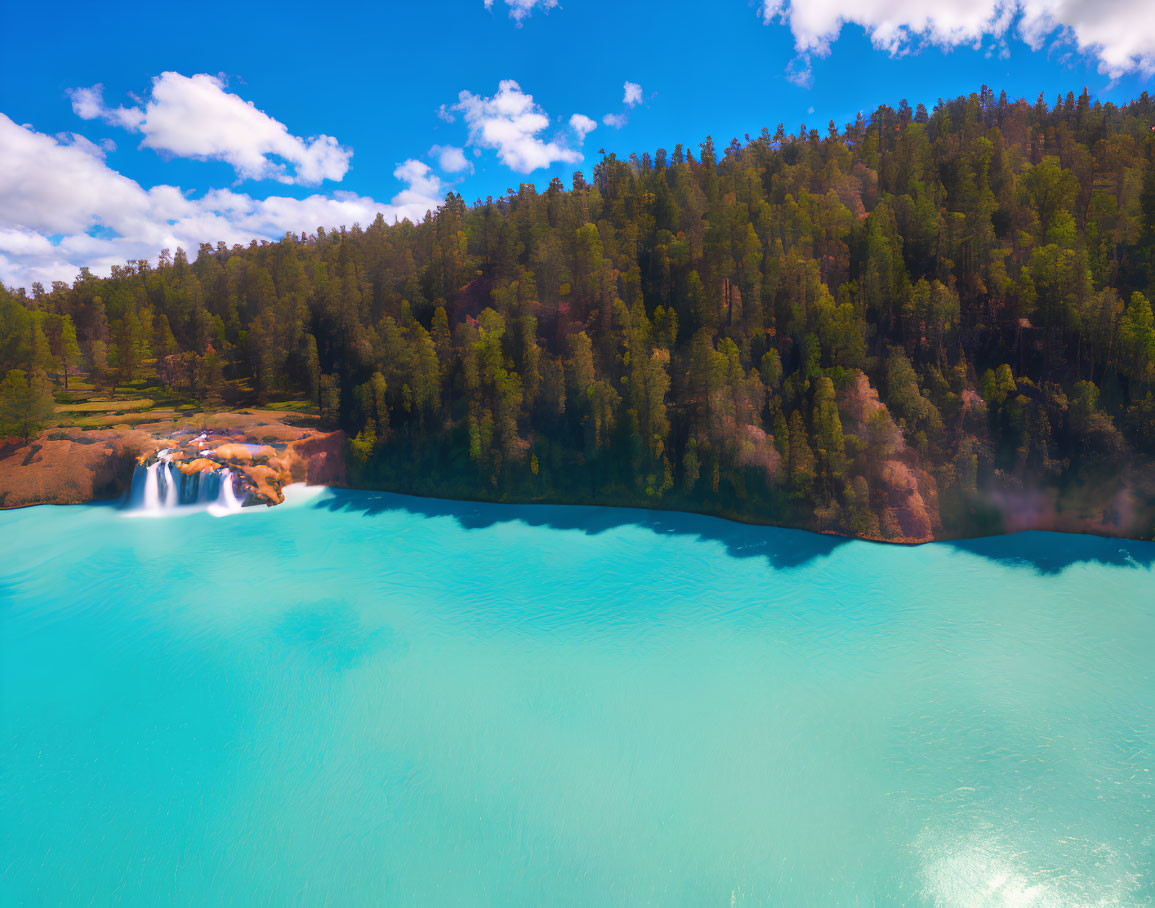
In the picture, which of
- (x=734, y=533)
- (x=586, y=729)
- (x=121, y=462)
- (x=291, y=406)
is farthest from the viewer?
(x=291, y=406)

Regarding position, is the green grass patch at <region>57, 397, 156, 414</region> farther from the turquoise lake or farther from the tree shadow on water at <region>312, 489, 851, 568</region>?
the tree shadow on water at <region>312, 489, 851, 568</region>

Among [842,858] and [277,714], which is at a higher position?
[277,714]

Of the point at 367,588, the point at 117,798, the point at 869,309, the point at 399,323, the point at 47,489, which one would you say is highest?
the point at 399,323

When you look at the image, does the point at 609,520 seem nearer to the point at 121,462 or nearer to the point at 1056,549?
the point at 1056,549

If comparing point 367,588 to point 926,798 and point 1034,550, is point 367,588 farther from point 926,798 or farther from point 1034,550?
point 1034,550

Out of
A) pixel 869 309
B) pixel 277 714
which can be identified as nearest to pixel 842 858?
pixel 277 714

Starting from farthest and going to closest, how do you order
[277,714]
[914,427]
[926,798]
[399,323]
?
[399,323], [914,427], [277,714], [926,798]

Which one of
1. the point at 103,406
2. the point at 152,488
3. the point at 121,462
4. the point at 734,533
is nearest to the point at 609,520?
the point at 734,533
